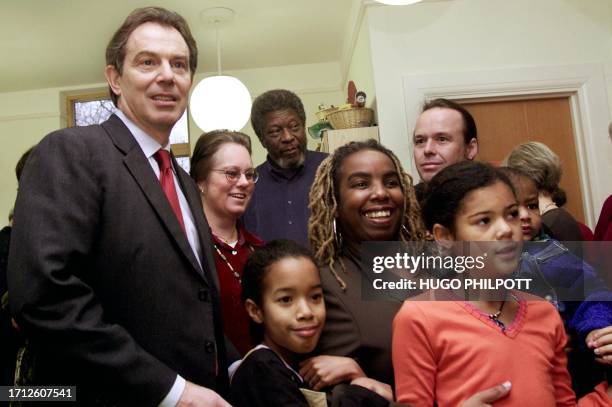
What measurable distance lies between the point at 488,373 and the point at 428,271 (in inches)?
10.4

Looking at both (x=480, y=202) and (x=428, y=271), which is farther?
(x=428, y=271)

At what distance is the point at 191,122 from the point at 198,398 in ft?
14.0

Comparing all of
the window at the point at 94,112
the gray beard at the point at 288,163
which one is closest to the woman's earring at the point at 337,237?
the gray beard at the point at 288,163

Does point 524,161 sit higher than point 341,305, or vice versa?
point 524,161

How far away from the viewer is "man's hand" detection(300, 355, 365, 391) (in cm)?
117

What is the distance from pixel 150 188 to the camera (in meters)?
1.17

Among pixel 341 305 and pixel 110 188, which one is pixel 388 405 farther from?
pixel 110 188

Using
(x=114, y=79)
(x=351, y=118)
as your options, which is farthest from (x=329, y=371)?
(x=351, y=118)

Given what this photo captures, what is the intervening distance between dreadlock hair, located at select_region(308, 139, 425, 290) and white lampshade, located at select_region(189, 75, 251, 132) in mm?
2382

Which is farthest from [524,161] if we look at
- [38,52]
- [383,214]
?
[38,52]

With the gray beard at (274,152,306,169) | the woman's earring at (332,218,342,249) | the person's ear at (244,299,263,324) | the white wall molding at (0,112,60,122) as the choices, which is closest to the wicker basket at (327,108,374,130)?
the gray beard at (274,152,306,169)

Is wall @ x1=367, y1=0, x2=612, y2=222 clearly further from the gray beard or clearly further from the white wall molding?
the white wall molding

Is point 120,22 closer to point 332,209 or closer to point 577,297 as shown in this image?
point 332,209

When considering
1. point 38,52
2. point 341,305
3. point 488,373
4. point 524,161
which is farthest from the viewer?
point 38,52
